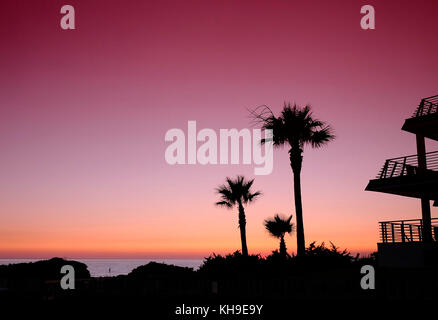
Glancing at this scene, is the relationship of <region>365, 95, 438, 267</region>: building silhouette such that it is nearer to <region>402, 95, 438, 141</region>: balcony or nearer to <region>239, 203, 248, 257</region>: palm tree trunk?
<region>402, 95, 438, 141</region>: balcony

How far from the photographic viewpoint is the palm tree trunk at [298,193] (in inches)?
1271

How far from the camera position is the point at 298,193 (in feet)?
108

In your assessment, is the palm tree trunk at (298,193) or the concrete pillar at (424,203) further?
the palm tree trunk at (298,193)

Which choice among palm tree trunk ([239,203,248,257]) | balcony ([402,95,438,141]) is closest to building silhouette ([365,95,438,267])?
balcony ([402,95,438,141])

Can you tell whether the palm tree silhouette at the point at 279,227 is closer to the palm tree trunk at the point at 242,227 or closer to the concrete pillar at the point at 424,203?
the palm tree trunk at the point at 242,227

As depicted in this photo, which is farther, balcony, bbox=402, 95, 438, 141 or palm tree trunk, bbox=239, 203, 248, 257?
palm tree trunk, bbox=239, 203, 248, 257

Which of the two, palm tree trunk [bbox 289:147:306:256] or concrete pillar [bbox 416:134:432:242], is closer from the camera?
concrete pillar [bbox 416:134:432:242]

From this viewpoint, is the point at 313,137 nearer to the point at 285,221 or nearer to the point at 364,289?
the point at 364,289

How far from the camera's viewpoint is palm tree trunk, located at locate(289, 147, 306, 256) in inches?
1271

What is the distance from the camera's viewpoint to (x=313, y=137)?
3453 cm

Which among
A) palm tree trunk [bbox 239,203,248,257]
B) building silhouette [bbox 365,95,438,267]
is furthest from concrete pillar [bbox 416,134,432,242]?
palm tree trunk [bbox 239,203,248,257]

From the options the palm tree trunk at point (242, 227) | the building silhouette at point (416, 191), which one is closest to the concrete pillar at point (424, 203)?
the building silhouette at point (416, 191)

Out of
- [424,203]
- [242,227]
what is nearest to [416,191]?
[424,203]

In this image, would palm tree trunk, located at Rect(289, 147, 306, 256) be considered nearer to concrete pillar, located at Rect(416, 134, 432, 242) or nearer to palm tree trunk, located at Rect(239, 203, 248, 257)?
concrete pillar, located at Rect(416, 134, 432, 242)
